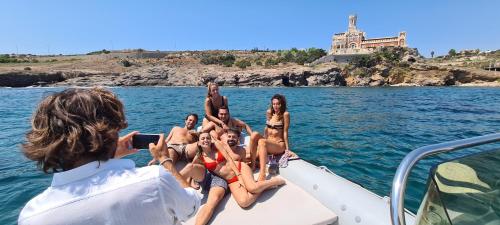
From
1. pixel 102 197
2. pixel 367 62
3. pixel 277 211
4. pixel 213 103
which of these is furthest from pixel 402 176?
pixel 367 62

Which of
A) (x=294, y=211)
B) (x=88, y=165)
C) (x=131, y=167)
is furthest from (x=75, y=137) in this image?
(x=294, y=211)

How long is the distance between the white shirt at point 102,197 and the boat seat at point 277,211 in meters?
2.09

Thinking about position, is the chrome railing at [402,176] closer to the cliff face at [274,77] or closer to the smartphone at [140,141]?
the smartphone at [140,141]

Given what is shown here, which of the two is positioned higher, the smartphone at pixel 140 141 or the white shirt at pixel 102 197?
the white shirt at pixel 102 197

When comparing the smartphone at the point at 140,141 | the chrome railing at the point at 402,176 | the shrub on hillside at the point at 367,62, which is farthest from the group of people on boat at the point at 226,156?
the shrub on hillside at the point at 367,62

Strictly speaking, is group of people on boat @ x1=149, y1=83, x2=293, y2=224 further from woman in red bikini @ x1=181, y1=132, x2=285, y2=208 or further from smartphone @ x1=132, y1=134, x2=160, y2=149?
smartphone @ x1=132, y1=134, x2=160, y2=149

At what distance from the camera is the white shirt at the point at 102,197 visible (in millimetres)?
1057


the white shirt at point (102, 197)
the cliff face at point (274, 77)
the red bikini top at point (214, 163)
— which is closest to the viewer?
the white shirt at point (102, 197)

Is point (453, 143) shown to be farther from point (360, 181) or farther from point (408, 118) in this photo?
point (408, 118)

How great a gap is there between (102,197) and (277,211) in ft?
8.16

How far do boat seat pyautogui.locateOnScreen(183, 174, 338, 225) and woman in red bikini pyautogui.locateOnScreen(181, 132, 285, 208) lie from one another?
101 millimetres

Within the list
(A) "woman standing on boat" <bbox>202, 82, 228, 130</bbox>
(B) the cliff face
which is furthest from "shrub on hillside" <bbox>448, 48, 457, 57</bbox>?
(A) "woman standing on boat" <bbox>202, 82, 228, 130</bbox>

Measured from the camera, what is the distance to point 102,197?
42.1 inches

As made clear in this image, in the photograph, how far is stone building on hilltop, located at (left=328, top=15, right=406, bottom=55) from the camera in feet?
339
